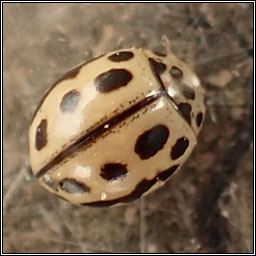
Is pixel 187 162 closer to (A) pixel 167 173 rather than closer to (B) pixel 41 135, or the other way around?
(A) pixel 167 173

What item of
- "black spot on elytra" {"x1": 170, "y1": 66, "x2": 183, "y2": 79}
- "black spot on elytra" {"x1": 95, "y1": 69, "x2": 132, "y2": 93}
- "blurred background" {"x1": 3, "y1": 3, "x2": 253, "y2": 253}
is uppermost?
"black spot on elytra" {"x1": 95, "y1": 69, "x2": 132, "y2": 93}

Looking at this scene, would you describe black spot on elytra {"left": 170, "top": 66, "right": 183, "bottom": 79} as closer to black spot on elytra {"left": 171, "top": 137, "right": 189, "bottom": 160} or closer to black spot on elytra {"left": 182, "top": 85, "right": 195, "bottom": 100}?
black spot on elytra {"left": 182, "top": 85, "right": 195, "bottom": 100}

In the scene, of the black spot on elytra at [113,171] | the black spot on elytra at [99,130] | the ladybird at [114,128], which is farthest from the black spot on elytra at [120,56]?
the black spot on elytra at [113,171]

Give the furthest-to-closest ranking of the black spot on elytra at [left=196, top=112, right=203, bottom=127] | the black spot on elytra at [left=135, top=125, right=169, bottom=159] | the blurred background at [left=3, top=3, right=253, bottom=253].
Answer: the blurred background at [left=3, top=3, right=253, bottom=253] < the black spot on elytra at [left=196, top=112, right=203, bottom=127] < the black spot on elytra at [left=135, top=125, right=169, bottom=159]

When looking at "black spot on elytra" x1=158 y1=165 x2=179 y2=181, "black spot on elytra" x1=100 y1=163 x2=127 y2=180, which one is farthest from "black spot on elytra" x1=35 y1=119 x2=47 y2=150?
"black spot on elytra" x1=158 y1=165 x2=179 y2=181

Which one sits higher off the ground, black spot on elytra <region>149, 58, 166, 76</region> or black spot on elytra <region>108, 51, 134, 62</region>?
black spot on elytra <region>108, 51, 134, 62</region>

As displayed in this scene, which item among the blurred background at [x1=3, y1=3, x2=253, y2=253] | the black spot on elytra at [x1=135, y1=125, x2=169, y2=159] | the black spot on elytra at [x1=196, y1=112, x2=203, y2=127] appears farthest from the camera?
the blurred background at [x1=3, y1=3, x2=253, y2=253]
